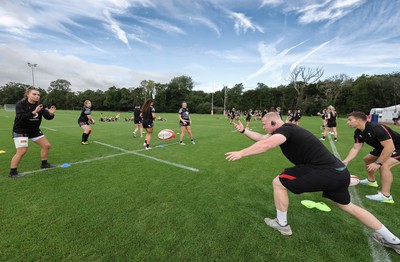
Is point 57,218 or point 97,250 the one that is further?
point 57,218

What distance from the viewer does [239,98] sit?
80812 millimetres

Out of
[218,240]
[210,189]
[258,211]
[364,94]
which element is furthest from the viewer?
[364,94]

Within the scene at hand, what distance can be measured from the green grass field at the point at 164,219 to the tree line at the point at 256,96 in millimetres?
56198

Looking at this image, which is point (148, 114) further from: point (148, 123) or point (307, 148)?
point (307, 148)

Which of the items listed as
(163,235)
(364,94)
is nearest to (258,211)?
(163,235)

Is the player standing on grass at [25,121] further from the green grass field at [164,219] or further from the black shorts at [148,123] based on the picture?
the black shorts at [148,123]

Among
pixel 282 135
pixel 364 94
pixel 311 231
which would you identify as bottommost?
pixel 311 231

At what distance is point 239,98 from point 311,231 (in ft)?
264


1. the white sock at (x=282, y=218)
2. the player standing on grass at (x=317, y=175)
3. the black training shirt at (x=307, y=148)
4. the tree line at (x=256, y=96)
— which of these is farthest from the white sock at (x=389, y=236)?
the tree line at (x=256, y=96)

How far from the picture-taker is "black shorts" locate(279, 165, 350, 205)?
2.53 meters

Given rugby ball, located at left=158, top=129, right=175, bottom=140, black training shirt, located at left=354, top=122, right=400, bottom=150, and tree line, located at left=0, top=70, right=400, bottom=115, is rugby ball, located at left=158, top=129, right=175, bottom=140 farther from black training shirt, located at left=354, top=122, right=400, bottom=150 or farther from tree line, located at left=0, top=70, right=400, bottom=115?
tree line, located at left=0, top=70, right=400, bottom=115

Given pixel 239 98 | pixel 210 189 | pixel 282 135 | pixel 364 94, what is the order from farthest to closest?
pixel 239 98
pixel 364 94
pixel 210 189
pixel 282 135

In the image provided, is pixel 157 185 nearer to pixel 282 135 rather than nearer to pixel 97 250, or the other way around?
pixel 97 250

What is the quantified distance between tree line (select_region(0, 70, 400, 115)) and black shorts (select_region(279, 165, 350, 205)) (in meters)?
57.9
